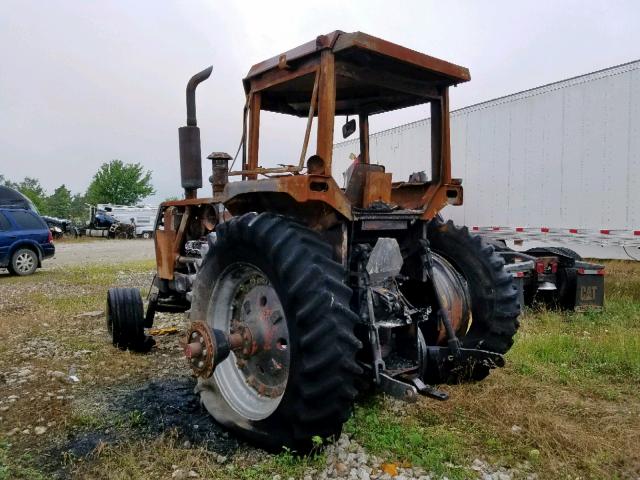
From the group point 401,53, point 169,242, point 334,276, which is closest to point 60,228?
point 169,242

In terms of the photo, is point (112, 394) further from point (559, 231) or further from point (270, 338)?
point (559, 231)

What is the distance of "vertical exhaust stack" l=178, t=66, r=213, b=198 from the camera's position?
5.89m

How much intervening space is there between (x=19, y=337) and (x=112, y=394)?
286 centimetres

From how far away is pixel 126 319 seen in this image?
222 inches

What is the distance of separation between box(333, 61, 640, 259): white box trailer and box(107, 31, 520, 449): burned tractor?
4597 mm

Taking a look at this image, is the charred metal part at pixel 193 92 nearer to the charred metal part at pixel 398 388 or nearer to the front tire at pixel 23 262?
the charred metal part at pixel 398 388

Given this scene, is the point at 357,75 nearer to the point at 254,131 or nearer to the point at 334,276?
the point at 254,131

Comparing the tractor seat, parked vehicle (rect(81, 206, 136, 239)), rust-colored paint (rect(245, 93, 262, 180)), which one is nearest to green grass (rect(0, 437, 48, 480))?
rust-colored paint (rect(245, 93, 262, 180))

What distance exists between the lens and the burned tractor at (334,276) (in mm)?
2904

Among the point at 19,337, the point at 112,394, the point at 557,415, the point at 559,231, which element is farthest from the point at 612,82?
the point at 19,337

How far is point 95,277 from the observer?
1323 centimetres

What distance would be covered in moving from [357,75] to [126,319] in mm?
3717

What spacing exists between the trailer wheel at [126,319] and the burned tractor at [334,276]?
2.11 metres

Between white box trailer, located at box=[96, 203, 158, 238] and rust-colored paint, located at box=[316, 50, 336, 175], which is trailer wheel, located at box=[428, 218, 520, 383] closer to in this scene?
rust-colored paint, located at box=[316, 50, 336, 175]
